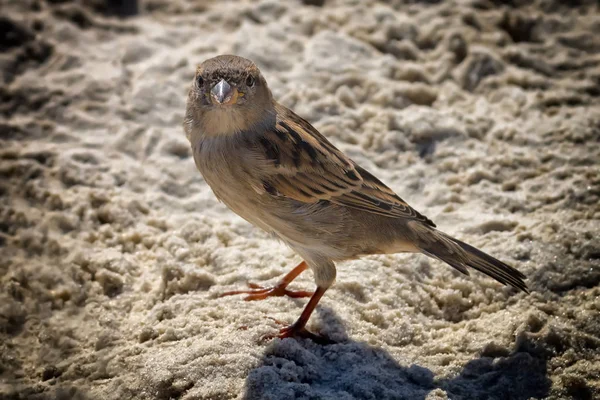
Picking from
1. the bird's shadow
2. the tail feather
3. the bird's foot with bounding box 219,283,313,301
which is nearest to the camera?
the bird's shadow

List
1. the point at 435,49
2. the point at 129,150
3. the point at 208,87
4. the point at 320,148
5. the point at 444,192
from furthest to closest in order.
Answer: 1. the point at 435,49
2. the point at 129,150
3. the point at 444,192
4. the point at 320,148
5. the point at 208,87

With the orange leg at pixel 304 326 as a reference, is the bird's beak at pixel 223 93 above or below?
above

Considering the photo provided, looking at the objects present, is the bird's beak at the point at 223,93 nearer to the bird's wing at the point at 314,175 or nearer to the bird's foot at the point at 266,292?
the bird's wing at the point at 314,175

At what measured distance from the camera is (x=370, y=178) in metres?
4.19

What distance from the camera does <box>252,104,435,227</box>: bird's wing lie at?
12.7 feet

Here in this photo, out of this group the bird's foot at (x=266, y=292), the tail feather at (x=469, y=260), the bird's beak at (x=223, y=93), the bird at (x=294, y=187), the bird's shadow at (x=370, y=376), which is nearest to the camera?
the bird's shadow at (x=370, y=376)

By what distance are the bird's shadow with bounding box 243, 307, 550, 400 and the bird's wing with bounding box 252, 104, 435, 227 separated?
82 centimetres

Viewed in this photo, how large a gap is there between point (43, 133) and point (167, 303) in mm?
2226

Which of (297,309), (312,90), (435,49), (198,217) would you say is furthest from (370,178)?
(435,49)

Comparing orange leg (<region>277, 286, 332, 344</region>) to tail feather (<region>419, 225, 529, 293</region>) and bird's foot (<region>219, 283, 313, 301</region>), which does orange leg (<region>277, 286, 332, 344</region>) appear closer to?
bird's foot (<region>219, 283, 313, 301</region>)

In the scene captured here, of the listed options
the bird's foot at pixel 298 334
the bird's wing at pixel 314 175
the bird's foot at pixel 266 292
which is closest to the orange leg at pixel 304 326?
the bird's foot at pixel 298 334

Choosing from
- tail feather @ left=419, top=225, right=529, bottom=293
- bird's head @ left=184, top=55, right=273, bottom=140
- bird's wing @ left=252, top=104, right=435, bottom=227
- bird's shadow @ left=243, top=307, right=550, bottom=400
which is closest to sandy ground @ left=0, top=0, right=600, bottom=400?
bird's shadow @ left=243, top=307, right=550, bottom=400

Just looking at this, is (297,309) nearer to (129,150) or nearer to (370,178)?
(370,178)

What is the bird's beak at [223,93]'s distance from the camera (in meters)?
3.71
